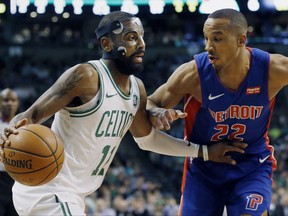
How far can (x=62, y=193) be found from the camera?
174 inches

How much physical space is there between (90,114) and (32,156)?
0.55 m

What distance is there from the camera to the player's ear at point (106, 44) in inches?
194

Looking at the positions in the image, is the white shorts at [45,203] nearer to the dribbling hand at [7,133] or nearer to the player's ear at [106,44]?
the dribbling hand at [7,133]

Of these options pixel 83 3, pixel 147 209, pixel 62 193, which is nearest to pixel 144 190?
pixel 147 209

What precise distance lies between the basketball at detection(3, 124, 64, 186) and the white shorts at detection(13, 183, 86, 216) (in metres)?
0.17

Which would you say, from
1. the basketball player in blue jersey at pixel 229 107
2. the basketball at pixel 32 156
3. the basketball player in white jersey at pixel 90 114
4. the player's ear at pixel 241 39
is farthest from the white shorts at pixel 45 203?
the player's ear at pixel 241 39

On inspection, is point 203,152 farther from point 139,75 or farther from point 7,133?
point 139,75

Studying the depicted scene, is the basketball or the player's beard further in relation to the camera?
the player's beard

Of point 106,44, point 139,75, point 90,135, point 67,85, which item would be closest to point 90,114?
point 90,135

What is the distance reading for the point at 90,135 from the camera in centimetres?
459

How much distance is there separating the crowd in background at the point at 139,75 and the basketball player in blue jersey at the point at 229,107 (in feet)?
22.5

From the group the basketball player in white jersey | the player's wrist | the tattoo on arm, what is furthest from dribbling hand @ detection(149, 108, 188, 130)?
the tattoo on arm

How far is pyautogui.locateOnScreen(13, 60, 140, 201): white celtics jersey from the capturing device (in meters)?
4.55

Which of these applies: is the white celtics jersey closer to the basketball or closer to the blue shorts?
the basketball
